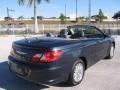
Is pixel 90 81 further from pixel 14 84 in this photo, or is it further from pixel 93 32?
pixel 93 32

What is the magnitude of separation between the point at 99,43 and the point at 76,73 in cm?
167

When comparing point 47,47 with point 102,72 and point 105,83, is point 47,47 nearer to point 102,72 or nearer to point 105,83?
point 105,83

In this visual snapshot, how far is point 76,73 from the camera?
5.80 meters

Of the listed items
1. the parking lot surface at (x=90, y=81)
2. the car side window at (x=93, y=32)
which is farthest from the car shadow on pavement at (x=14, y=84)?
the car side window at (x=93, y=32)

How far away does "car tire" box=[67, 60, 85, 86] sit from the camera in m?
5.61

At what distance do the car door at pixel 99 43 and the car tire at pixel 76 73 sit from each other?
1060mm

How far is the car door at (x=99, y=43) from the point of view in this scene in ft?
22.8

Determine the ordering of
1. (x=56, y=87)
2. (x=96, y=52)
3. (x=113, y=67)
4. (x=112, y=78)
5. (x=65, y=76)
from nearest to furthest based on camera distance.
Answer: (x=65, y=76) < (x=56, y=87) < (x=112, y=78) < (x=96, y=52) < (x=113, y=67)

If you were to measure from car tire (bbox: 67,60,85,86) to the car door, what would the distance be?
1060 millimetres

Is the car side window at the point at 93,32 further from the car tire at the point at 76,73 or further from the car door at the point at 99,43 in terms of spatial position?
the car tire at the point at 76,73

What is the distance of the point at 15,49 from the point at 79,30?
2.37 metres

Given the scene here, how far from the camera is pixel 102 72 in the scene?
7035mm

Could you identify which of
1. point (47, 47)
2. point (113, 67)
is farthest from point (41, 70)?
point (113, 67)

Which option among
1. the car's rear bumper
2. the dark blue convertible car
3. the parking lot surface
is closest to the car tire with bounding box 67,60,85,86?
the dark blue convertible car
